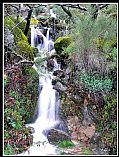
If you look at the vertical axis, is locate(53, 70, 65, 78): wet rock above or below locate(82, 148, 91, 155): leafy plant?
above

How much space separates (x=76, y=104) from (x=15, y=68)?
167 cm

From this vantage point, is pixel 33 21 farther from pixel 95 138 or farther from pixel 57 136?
pixel 95 138

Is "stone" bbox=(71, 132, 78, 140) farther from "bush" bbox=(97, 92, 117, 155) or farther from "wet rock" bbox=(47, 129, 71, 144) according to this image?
"bush" bbox=(97, 92, 117, 155)

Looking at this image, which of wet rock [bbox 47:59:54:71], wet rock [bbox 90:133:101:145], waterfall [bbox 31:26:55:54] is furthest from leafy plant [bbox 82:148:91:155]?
waterfall [bbox 31:26:55:54]

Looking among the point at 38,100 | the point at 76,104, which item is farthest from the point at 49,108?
the point at 76,104

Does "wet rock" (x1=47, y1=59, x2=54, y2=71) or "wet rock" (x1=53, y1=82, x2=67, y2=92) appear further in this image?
"wet rock" (x1=47, y1=59, x2=54, y2=71)

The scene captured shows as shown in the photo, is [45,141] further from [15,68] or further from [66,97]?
[15,68]

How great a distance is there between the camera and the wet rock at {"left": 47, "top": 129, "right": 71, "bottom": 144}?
252 inches

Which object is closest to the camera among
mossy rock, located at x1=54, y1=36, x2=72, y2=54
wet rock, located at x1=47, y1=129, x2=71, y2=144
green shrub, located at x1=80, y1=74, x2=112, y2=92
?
wet rock, located at x1=47, y1=129, x2=71, y2=144

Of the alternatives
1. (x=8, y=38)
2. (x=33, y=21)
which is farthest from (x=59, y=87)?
(x=33, y=21)

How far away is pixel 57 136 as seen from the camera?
6.44 m

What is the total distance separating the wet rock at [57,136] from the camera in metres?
6.41

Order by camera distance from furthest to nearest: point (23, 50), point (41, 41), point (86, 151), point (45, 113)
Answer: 1. point (41, 41)
2. point (23, 50)
3. point (45, 113)
4. point (86, 151)

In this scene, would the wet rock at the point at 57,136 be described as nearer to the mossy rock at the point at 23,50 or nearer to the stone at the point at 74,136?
the stone at the point at 74,136
